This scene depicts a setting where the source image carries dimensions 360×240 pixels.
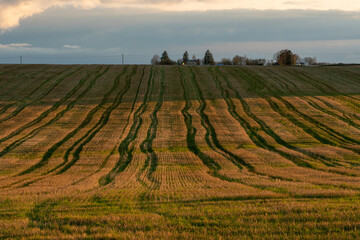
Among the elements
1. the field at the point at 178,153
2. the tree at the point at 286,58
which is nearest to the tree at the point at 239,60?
the tree at the point at 286,58

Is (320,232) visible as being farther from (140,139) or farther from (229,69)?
(229,69)

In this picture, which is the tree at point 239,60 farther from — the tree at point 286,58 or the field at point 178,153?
the field at point 178,153

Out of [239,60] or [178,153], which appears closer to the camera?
[178,153]

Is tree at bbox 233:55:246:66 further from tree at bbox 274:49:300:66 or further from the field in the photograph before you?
the field

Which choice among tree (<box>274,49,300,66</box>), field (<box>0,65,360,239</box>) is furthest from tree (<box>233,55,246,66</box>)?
field (<box>0,65,360,239</box>)

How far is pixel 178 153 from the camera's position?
29.5 meters

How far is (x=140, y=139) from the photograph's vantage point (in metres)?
33.8

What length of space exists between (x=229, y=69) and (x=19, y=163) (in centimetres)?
5673

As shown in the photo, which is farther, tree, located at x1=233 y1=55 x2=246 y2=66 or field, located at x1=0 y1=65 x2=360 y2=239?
tree, located at x1=233 y1=55 x2=246 y2=66

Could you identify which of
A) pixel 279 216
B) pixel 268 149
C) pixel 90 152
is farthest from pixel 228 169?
pixel 279 216

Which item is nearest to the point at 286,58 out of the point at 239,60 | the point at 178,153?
the point at 239,60

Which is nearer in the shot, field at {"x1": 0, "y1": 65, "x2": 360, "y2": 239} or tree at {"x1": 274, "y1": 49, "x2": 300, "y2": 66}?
field at {"x1": 0, "y1": 65, "x2": 360, "y2": 239}

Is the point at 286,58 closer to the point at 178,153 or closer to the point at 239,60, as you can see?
the point at 239,60

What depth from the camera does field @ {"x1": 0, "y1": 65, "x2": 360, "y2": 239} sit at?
10578 millimetres
